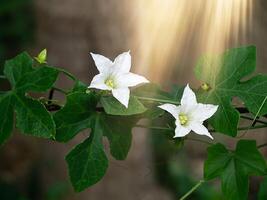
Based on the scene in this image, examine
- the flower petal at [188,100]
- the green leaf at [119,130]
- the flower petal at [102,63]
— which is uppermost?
the flower petal at [102,63]

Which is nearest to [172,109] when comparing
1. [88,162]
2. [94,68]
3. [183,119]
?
[183,119]

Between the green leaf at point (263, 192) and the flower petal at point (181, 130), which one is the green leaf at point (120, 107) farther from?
the green leaf at point (263, 192)

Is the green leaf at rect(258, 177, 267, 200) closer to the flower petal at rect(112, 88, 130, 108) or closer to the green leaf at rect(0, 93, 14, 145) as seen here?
the flower petal at rect(112, 88, 130, 108)

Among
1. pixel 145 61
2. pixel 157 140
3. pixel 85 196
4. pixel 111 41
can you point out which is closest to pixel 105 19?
pixel 111 41

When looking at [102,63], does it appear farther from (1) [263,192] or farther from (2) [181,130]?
(1) [263,192]

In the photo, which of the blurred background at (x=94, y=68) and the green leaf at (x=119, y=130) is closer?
the green leaf at (x=119, y=130)

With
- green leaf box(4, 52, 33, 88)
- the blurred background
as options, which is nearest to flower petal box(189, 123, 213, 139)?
green leaf box(4, 52, 33, 88)


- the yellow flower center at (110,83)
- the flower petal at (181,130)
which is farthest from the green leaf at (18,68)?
the flower petal at (181,130)
